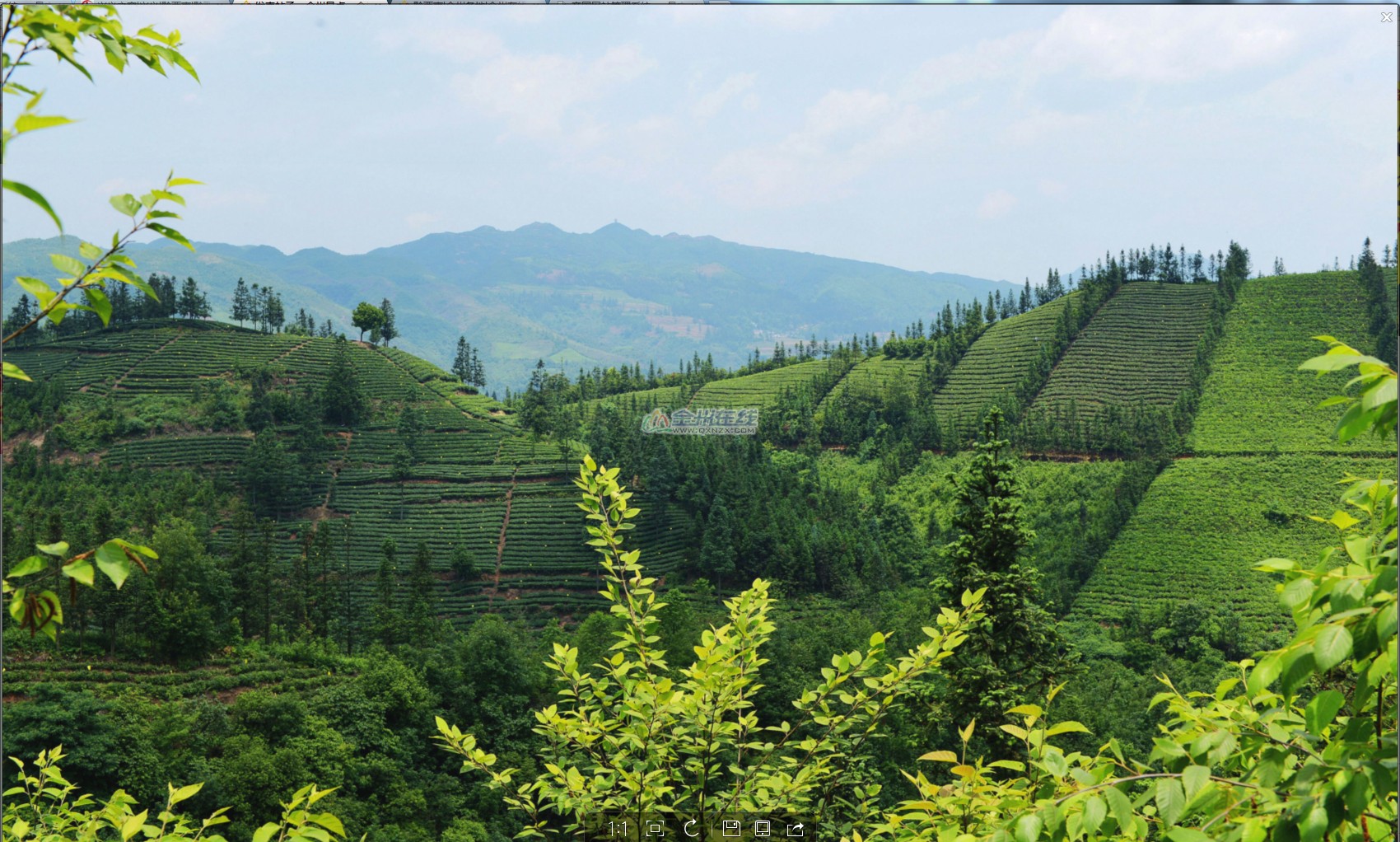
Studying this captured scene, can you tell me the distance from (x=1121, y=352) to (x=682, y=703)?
1805 centimetres

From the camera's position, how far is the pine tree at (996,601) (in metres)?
8.42

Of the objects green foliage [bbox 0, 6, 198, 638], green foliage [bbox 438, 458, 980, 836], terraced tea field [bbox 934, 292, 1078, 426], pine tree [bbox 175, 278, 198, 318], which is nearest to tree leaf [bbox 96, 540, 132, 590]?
green foliage [bbox 0, 6, 198, 638]

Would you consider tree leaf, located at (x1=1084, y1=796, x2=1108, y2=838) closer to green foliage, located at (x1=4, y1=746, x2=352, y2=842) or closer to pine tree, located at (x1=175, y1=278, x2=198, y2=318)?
green foliage, located at (x1=4, y1=746, x2=352, y2=842)

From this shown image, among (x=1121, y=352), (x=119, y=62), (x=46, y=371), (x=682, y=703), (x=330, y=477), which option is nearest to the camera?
(x=119, y=62)

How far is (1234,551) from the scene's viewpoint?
15820 millimetres

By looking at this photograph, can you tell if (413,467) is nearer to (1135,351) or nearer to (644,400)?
(644,400)

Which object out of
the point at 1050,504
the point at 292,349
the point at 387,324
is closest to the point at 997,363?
the point at 1050,504

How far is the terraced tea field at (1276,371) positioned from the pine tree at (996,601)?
380 inches

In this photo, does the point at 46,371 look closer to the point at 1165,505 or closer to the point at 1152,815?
the point at 1152,815

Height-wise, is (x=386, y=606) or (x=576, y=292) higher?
(x=576, y=292)

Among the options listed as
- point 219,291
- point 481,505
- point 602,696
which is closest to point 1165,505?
point 481,505

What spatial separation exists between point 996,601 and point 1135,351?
12.0m

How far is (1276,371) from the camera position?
16.8m

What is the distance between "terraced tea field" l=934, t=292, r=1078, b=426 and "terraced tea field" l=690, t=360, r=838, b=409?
289 centimetres
